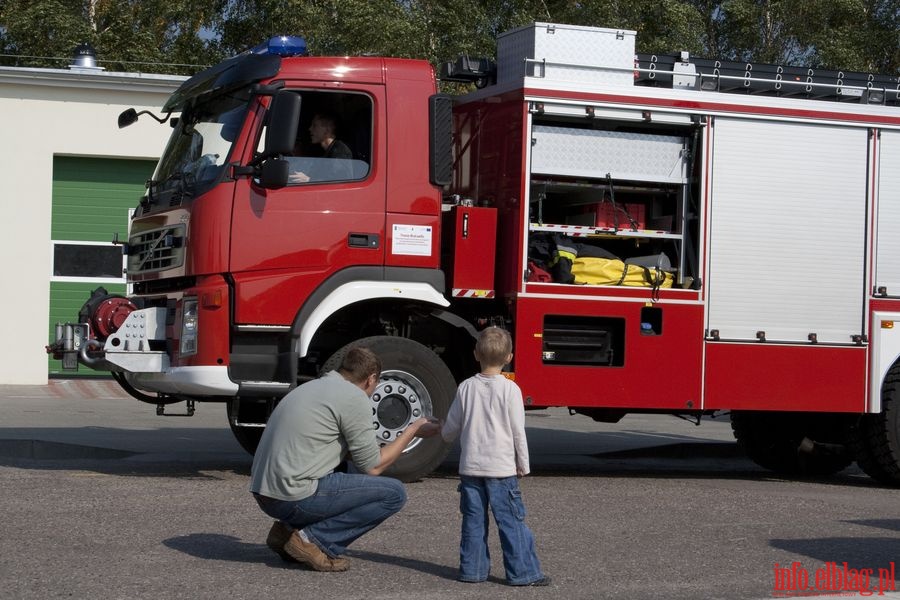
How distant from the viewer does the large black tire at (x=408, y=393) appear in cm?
952

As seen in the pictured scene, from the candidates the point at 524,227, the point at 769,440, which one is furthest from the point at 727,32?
the point at 524,227

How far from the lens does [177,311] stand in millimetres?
9516

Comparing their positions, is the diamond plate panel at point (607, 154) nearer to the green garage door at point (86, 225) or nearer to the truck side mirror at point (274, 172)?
the truck side mirror at point (274, 172)

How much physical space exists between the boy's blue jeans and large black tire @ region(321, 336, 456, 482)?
2.98 m

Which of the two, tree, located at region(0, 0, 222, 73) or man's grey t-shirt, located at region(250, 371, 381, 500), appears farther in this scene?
tree, located at region(0, 0, 222, 73)

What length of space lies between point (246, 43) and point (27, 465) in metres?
19.9

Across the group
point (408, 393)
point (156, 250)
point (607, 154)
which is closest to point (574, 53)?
point (607, 154)

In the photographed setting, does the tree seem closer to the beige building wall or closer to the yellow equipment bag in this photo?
the beige building wall

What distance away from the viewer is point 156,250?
9.82 meters

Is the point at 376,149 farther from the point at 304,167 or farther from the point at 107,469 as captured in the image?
the point at 107,469

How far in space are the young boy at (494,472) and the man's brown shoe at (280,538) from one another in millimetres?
909

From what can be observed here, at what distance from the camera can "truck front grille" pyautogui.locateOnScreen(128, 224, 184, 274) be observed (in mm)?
9539

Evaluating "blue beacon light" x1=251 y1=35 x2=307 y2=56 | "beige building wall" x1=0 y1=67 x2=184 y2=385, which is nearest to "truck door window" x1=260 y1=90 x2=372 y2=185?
"blue beacon light" x1=251 y1=35 x2=307 y2=56

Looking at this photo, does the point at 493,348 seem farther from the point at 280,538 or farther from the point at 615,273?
the point at 615,273
